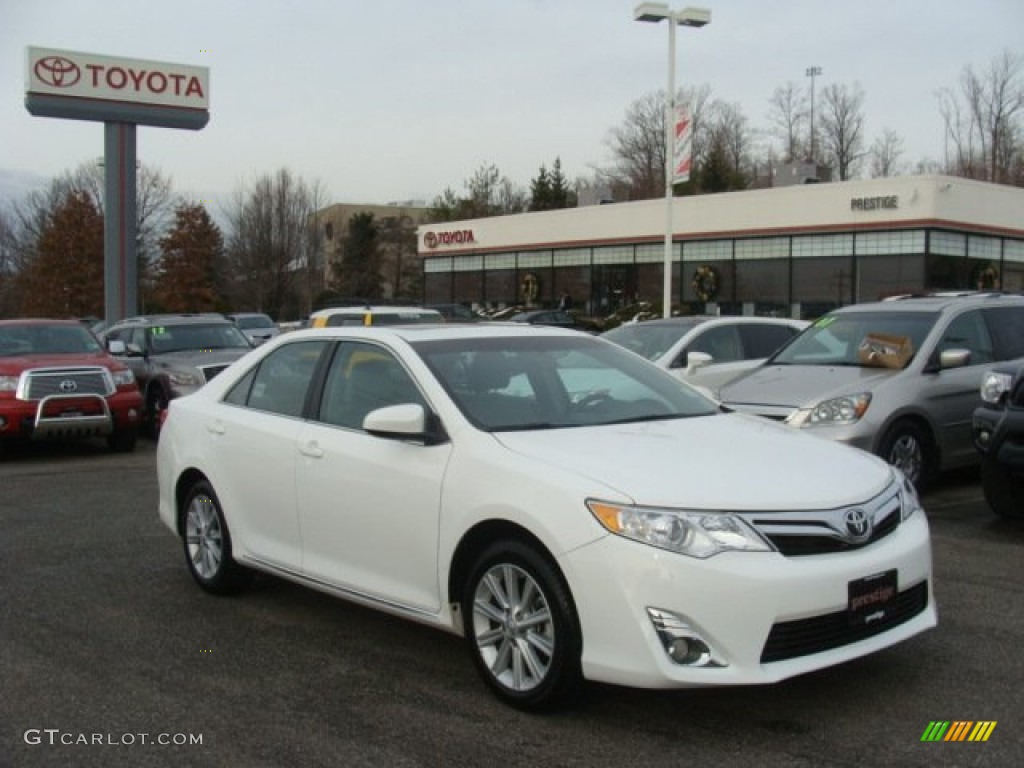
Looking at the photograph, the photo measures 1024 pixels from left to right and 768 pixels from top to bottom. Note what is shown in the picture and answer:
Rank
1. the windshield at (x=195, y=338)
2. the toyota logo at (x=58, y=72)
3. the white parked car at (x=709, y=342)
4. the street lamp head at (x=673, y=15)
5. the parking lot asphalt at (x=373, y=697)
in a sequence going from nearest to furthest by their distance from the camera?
the parking lot asphalt at (x=373, y=697) < the white parked car at (x=709, y=342) < the windshield at (x=195, y=338) < the street lamp head at (x=673, y=15) < the toyota logo at (x=58, y=72)

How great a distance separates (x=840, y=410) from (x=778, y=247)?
32210 mm

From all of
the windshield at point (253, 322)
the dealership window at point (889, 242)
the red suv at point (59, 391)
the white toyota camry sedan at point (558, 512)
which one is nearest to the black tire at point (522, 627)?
the white toyota camry sedan at point (558, 512)

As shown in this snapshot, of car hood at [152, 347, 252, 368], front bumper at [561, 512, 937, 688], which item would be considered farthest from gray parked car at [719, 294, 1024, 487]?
car hood at [152, 347, 252, 368]

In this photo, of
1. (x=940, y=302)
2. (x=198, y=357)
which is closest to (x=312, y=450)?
(x=940, y=302)

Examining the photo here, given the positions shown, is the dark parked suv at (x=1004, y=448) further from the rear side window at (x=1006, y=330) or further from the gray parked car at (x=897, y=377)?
the rear side window at (x=1006, y=330)

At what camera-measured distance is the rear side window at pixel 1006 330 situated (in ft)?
32.2

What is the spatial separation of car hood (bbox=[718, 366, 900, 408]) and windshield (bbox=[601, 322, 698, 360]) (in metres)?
2.20

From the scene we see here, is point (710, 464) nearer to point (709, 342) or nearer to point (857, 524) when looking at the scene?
point (857, 524)

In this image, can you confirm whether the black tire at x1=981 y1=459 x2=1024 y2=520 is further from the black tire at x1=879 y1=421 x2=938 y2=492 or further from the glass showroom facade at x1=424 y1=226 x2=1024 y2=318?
the glass showroom facade at x1=424 y1=226 x2=1024 y2=318

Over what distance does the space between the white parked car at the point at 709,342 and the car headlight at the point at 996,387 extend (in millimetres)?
3547

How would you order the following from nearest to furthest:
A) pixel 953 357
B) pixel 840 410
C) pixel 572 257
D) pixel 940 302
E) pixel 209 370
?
pixel 840 410
pixel 953 357
pixel 940 302
pixel 209 370
pixel 572 257

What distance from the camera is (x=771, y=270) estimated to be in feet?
131

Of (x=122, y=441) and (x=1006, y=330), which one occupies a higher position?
(x=1006, y=330)

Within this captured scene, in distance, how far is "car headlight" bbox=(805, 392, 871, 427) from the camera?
335 inches
